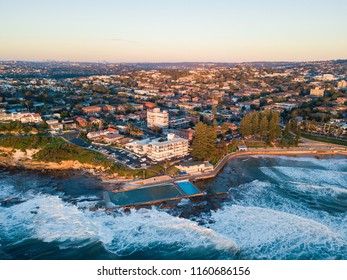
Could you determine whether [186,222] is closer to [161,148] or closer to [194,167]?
[194,167]

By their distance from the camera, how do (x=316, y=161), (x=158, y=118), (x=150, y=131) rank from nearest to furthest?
(x=316, y=161) → (x=150, y=131) → (x=158, y=118)

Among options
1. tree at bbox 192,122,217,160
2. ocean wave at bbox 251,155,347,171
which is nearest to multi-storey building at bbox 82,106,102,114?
tree at bbox 192,122,217,160

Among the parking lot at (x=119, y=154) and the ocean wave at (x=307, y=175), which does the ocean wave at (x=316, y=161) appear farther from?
the parking lot at (x=119, y=154)

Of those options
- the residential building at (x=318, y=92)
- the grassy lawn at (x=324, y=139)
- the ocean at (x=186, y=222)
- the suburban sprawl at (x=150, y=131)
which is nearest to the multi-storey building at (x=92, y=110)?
the suburban sprawl at (x=150, y=131)

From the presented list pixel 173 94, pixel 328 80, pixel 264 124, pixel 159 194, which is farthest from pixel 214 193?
pixel 328 80

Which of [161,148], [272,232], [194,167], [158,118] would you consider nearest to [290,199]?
[272,232]
